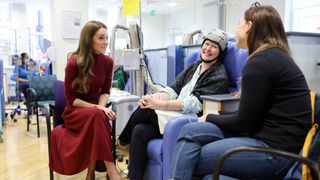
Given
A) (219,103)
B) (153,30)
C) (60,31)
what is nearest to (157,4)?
(153,30)

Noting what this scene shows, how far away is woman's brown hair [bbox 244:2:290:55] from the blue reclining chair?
548 millimetres

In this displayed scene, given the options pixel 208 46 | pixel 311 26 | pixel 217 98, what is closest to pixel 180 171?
pixel 217 98

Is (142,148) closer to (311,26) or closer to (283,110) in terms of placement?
(283,110)

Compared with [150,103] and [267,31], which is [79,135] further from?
[267,31]

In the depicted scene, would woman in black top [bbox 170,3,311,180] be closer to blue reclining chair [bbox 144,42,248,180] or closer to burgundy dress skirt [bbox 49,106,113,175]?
blue reclining chair [bbox 144,42,248,180]

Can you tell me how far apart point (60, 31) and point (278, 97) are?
444 cm

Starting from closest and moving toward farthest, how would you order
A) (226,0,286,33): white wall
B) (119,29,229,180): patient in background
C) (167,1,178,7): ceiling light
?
1. (119,29,229,180): patient in background
2. (226,0,286,33): white wall
3. (167,1,178,7): ceiling light

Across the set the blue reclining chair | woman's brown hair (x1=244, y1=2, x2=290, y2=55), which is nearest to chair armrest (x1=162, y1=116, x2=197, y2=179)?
the blue reclining chair

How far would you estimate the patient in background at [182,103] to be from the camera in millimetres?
1930

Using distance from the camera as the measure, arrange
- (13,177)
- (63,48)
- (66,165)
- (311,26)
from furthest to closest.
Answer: (311,26) → (63,48) → (13,177) → (66,165)

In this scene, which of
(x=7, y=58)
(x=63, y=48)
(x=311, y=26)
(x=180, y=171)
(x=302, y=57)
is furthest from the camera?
(x=7, y=58)

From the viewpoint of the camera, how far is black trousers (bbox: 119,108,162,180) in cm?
193

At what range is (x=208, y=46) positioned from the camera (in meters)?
2.02

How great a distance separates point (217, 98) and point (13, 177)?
6.47ft
